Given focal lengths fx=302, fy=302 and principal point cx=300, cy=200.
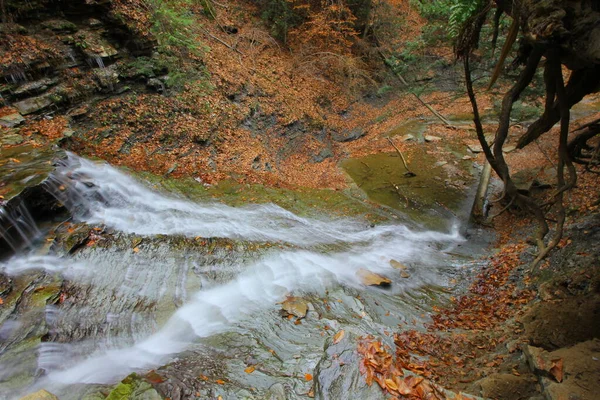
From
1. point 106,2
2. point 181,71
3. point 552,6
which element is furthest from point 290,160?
point 552,6

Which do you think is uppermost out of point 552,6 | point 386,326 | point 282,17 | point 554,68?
point 282,17

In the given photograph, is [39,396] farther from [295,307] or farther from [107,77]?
[107,77]

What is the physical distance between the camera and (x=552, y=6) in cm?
285

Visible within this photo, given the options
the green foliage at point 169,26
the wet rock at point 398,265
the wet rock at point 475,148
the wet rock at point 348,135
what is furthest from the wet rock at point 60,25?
the wet rock at point 475,148

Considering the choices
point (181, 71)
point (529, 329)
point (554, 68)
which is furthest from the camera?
point (181, 71)

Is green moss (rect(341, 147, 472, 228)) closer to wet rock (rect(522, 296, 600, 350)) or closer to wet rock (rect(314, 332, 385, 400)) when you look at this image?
wet rock (rect(522, 296, 600, 350))

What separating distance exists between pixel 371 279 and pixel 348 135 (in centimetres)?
1097

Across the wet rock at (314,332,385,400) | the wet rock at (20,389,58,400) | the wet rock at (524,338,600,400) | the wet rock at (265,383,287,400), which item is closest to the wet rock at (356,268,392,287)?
the wet rock at (314,332,385,400)

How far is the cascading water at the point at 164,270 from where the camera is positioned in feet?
13.7

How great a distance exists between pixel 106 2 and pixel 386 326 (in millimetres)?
12522

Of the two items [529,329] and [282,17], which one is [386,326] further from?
[282,17]

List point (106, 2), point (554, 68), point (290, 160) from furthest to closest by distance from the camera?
point (290, 160) < point (106, 2) < point (554, 68)

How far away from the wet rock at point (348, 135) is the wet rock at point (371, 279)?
10.2 m

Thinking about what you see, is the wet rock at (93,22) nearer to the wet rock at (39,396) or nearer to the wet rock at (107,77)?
the wet rock at (107,77)
